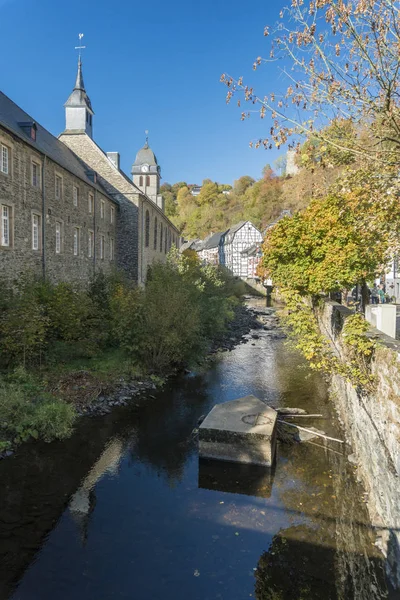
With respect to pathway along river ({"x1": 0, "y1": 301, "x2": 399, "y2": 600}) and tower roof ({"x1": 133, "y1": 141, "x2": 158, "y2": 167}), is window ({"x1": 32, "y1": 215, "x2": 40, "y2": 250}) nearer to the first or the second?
pathway along river ({"x1": 0, "y1": 301, "x2": 399, "y2": 600})

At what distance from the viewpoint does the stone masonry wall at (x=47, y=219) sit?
49.6ft

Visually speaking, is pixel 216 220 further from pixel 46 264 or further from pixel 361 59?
pixel 361 59

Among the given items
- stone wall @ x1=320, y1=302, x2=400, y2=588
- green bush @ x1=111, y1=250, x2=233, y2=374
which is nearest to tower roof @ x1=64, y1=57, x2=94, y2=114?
green bush @ x1=111, y1=250, x2=233, y2=374

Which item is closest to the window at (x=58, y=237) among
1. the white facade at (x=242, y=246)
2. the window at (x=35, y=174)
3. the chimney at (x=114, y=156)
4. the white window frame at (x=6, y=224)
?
Result: the window at (x=35, y=174)

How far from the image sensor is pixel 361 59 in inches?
202

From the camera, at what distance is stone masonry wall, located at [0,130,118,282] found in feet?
49.6

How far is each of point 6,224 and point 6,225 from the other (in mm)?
39

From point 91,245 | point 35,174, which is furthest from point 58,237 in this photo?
point 91,245

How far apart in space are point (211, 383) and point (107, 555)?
878 centimetres

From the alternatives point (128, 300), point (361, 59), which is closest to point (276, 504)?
point (361, 59)

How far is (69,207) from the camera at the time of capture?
20578 mm

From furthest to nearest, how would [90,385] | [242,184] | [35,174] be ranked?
Result: [242,184] < [35,174] < [90,385]

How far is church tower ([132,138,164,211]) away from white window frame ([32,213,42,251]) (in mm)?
23736

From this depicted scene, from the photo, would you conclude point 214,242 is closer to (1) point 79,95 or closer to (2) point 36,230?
(1) point 79,95
